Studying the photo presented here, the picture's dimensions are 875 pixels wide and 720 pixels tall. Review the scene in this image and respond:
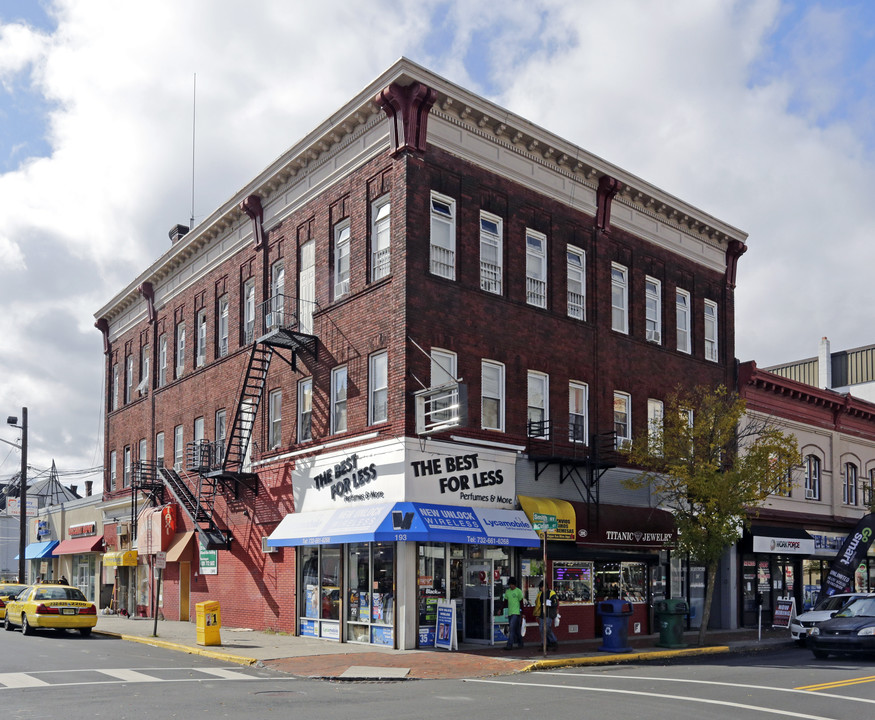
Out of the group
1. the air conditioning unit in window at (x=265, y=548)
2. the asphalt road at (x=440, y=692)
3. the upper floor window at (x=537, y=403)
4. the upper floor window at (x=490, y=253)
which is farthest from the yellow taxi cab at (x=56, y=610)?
the upper floor window at (x=490, y=253)

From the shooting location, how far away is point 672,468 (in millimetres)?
24906

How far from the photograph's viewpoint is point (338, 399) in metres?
25.2

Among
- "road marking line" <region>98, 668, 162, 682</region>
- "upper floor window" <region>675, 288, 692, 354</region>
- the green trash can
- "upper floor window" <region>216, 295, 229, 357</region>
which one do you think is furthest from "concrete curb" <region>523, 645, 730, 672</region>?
"upper floor window" <region>216, 295, 229, 357</region>

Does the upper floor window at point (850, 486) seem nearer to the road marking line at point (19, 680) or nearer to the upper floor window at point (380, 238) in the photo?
the upper floor window at point (380, 238)

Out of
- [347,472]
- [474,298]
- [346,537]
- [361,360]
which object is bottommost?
[346,537]

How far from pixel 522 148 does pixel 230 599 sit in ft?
53.3

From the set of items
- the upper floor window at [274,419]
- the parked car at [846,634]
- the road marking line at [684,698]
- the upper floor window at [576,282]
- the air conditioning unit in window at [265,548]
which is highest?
the upper floor window at [576,282]

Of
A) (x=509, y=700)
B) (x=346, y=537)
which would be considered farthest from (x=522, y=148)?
(x=509, y=700)

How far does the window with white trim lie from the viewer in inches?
1038

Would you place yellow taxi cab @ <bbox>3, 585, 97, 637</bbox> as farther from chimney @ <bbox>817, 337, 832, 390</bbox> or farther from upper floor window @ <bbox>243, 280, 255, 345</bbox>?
chimney @ <bbox>817, 337, 832, 390</bbox>

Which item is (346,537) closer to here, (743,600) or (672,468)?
(672,468)

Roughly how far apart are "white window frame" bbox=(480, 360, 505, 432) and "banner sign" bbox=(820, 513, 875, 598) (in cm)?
1573

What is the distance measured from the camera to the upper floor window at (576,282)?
27.4 meters

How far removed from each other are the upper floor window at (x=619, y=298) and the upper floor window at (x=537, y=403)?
4068 mm
